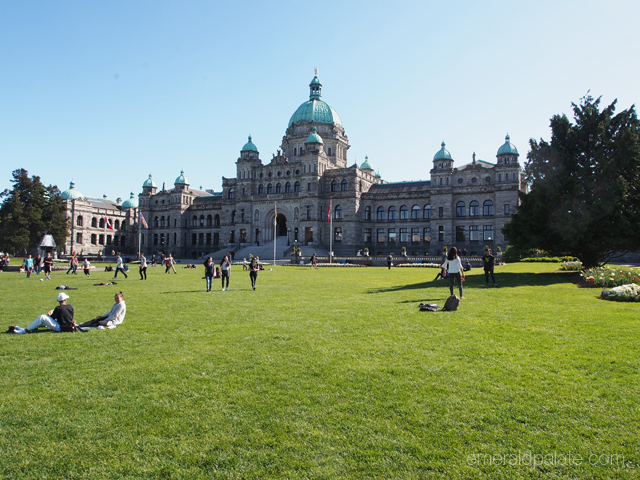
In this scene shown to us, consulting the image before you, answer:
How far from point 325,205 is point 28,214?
43.3 meters

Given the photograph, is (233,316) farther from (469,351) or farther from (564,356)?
(564,356)

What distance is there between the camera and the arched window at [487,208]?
211 feet

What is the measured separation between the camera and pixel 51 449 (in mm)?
5660

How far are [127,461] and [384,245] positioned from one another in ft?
224

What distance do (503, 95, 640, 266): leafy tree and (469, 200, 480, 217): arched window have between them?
1471 inches

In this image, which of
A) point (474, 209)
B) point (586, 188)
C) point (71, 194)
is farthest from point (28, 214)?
point (586, 188)

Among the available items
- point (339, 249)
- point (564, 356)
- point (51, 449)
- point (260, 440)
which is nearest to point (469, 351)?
point (564, 356)

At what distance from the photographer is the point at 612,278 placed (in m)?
19.7

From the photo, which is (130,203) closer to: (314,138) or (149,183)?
(149,183)

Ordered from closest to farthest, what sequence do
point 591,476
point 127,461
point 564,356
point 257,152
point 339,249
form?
point 591,476 → point 127,461 → point 564,356 → point 339,249 → point 257,152

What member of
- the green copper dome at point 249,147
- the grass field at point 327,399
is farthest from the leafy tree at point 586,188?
the green copper dome at point 249,147

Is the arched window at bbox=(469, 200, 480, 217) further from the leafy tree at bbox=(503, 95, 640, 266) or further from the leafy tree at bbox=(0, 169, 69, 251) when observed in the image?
the leafy tree at bbox=(0, 169, 69, 251)

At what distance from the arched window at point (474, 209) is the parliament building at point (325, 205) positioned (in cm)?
15

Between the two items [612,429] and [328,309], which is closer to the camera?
[612,429]
